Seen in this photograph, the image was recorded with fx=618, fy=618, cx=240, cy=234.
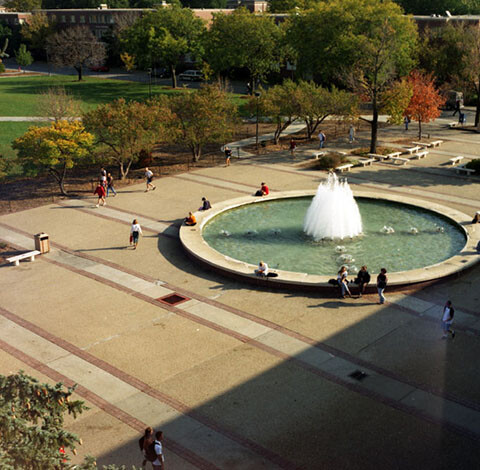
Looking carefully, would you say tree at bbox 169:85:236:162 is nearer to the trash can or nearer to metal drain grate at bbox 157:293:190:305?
the trash can

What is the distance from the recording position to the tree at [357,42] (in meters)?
44.3

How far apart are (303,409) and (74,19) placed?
111656 mm

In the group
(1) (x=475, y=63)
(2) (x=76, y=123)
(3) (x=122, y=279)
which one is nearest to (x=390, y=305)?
(3) (x=122, y=279)

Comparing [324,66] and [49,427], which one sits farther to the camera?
[324,66]

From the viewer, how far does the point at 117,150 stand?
38.8 metres

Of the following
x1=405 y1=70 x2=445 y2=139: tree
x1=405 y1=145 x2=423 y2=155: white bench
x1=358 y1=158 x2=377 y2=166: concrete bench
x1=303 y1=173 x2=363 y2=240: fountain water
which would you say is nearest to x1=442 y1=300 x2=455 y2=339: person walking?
x1=303 y1=173 x2=363 y2=240: fountain water

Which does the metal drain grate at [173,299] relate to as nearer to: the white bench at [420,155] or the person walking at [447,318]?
the person walking at [447,318]

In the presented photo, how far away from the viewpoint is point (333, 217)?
2764cm

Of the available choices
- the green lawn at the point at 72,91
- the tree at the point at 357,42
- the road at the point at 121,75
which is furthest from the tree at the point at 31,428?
the road at the point at 121,75

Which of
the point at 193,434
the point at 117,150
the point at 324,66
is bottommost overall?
the point at 193,434

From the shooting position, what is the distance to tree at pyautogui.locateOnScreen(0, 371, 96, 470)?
8094 mm

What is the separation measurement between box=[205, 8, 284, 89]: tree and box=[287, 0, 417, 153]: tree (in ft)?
40.8

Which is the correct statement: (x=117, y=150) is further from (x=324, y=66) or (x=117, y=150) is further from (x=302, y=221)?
(x=324, y=66)

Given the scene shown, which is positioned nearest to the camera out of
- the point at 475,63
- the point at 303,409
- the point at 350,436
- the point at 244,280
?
the point at 350,436
